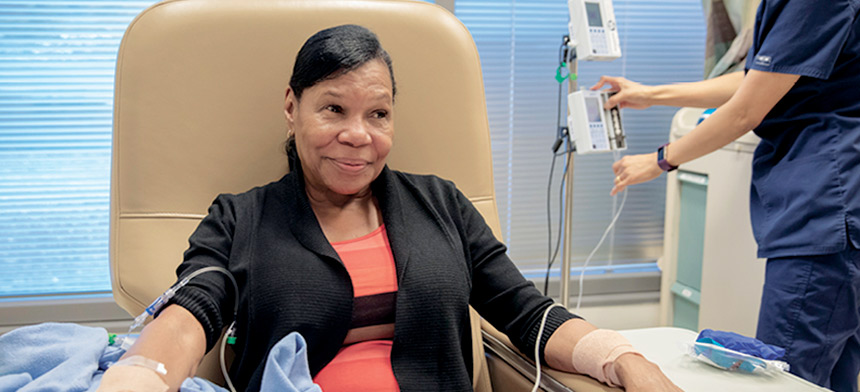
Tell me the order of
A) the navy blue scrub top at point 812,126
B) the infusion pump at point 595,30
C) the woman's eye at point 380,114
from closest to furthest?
the woman's eye at point 380,114 < the navy blue scrub top at point 812,126 < the infusion pump at point 595,30


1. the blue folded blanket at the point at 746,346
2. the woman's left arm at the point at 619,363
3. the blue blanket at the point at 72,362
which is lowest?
the blue folded blanket at the point at 746,346

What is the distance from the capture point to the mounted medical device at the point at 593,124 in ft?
5.32

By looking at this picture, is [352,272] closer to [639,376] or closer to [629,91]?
[639,376]

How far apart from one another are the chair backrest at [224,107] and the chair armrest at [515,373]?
278mm

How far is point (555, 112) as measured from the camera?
253 cm

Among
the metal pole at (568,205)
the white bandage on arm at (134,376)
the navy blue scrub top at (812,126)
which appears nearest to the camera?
the white bandage on arm at (134,376)

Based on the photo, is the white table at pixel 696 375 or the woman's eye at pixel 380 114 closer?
the white table at pixel 696 375

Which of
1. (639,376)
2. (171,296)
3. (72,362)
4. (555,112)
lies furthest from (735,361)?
(555,112)

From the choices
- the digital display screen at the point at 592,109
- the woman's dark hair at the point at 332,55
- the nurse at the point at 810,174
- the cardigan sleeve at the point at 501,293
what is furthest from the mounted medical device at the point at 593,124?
the woman's dark hair at the point at 332,55

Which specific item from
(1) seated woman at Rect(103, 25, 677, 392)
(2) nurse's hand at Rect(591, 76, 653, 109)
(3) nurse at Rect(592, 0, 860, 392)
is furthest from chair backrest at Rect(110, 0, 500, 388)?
(3) nurse at Rect(592, 0, 860, 392)

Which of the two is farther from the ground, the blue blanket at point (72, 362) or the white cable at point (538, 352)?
the blue blanket at point (72, 362)

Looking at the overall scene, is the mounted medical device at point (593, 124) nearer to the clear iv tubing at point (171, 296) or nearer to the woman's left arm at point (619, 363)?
the woman's left arm at point (619, 363)

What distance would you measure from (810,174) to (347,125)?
105cm

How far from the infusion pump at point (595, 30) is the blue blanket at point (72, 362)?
3.35 feet
